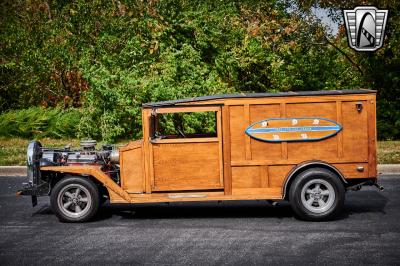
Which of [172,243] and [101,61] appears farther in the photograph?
[101,61]

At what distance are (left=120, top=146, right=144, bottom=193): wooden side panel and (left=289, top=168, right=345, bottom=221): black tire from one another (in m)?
2.32

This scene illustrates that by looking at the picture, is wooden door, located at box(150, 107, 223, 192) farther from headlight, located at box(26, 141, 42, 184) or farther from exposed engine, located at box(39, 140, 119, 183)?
headlight, located at box(26, 141, 42, 184)

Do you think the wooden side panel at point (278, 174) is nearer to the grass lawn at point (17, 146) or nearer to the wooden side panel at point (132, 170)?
the wooden side panel at point (132, 170)

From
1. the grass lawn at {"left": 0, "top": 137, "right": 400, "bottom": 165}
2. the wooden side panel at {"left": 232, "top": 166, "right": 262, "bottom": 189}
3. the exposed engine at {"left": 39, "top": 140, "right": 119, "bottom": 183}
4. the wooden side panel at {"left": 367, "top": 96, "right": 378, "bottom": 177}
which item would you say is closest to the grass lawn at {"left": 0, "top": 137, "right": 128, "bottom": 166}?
the grass lawn at {"left": 0, "top": 137, "right": 400, "bottom": 165}

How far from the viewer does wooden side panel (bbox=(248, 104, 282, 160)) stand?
31.4 ft

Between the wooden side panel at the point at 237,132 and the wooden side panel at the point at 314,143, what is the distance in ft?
2.30

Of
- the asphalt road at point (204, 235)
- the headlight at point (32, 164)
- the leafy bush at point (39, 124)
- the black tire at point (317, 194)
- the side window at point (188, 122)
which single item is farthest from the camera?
the leafy bush at point (39, 124)

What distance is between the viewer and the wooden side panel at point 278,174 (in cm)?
957

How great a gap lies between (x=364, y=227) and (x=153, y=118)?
3688 mm

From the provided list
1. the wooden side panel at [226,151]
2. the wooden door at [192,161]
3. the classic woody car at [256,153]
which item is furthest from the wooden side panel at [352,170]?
the wooden door at [192,161]

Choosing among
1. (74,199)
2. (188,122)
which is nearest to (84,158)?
(74,199)

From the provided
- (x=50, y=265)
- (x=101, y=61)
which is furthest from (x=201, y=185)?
(x=101, y=61)

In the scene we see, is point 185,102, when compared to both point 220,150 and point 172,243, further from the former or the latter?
point 172,243

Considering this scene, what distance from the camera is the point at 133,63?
65.3 feet
